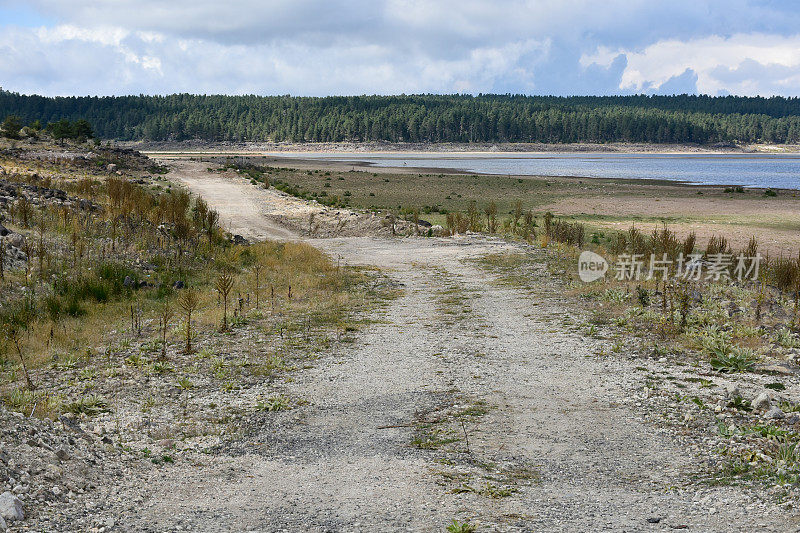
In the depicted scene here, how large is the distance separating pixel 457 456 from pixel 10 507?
14.1ft

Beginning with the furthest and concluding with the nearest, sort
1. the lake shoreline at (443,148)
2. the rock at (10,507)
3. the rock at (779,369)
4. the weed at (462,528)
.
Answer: the lake shoreline at (443,148), the rock at (779,369), the weed at (462,528), the rock at (10,507)

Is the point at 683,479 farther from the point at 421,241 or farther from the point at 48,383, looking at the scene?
the point at 421,241

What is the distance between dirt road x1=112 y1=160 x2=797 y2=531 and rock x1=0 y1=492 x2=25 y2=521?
827 millimetres

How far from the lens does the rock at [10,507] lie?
524 centimetres

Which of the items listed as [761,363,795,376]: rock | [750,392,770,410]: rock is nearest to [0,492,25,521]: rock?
[750,392,770,410]: rock

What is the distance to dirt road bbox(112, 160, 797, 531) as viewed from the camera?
18.8 ft

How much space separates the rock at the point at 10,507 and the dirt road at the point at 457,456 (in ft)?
2.71

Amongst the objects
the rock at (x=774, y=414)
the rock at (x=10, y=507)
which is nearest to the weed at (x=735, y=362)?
the rock at (x=774, y=414)

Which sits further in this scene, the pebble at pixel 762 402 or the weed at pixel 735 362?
the weed at pixel 735 362

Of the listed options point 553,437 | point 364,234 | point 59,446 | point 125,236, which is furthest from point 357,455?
point 364,234

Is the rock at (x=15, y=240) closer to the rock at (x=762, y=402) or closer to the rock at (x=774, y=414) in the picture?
the rock at (x=762, y=402)

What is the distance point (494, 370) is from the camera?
10.8 metres

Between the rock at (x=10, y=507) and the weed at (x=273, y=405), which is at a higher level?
the rock at (x=10, y=507)

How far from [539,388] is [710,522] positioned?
436 cm
